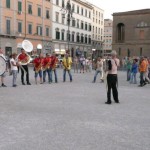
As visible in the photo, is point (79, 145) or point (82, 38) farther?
point (82, 38)

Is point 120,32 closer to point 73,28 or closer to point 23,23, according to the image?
point 73,28

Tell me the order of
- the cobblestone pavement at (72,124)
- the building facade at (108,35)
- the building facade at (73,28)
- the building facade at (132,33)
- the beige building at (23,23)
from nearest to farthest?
the cobblestone pavement at (72,124)
the beige building at (23,23)
the building facade at (132,33)
the building facade at (73,28)
the building facade at (108,35)

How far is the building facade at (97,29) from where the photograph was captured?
93.6 meters

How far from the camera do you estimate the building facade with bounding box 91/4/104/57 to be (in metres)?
93.6

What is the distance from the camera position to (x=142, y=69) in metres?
18.7

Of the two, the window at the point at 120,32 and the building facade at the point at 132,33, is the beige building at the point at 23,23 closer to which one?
the building facade at the point at 132,33

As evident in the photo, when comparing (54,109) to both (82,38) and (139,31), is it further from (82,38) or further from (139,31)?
(82,38)

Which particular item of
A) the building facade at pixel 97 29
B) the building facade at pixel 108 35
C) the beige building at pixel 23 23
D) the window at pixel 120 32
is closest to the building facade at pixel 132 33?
the window at pixel 120 32

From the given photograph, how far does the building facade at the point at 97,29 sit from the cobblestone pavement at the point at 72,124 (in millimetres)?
80470

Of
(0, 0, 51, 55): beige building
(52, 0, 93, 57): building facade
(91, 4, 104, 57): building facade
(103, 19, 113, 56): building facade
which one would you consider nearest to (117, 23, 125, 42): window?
(52, 0, 93, 57): building facade

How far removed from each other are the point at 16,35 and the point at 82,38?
29.5 m

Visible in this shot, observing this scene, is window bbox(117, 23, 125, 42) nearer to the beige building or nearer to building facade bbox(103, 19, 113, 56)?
the beige building

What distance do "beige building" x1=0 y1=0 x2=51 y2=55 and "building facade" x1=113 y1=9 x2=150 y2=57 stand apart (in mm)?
13265

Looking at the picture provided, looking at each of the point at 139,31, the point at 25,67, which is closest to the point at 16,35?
the point at 139,31
